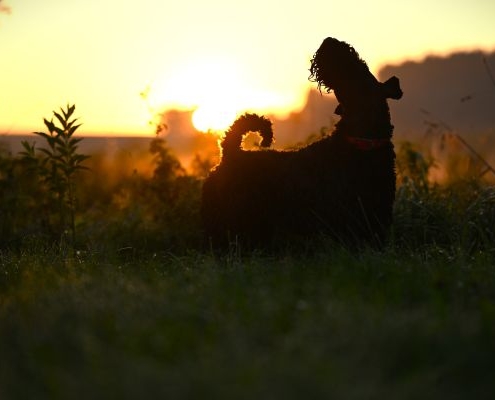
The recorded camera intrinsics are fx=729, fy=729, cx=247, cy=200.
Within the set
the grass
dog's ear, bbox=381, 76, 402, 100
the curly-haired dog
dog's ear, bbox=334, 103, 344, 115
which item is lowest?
the grass

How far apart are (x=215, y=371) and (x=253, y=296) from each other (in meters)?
1.16

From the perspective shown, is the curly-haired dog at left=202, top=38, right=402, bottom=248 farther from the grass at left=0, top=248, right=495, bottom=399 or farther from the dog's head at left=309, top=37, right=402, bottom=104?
the grass at left=0, top=248, right=495, bottom=399

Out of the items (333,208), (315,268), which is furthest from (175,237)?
(315,268)

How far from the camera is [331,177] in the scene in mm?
5875

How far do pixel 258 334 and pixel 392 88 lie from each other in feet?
10.7

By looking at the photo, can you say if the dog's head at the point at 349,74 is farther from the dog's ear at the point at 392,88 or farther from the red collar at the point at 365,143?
the red collar at the point at 365,143

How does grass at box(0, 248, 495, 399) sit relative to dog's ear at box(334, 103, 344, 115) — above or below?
below

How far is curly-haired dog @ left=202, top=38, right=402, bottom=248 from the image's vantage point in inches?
230

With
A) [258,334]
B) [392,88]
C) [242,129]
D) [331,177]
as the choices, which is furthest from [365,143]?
[258,334]

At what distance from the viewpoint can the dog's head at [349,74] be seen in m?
5.85

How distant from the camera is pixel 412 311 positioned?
3578mm

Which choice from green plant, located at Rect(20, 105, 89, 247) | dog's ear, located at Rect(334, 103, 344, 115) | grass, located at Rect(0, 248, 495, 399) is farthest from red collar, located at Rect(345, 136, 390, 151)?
green plant, located at Rect(20, 105, 89, 247)

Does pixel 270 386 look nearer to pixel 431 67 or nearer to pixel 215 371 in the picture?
pixel 215 371

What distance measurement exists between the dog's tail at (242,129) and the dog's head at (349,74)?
73cm
